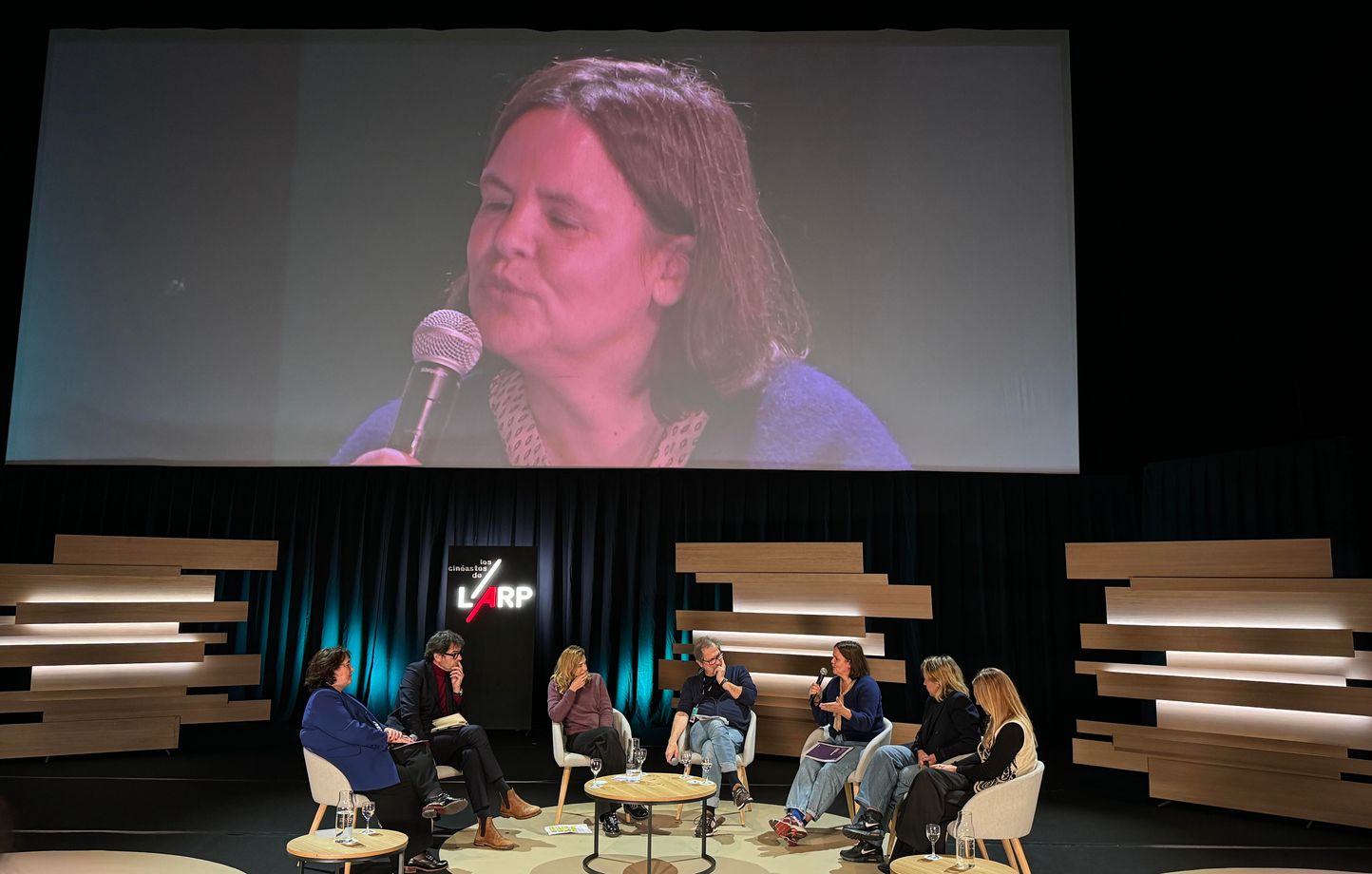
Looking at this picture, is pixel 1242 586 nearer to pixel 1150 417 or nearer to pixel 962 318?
pixel 1150 417

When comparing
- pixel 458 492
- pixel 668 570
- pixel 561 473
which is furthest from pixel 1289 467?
pixel 458 492

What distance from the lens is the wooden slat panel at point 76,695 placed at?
6648 millimetres

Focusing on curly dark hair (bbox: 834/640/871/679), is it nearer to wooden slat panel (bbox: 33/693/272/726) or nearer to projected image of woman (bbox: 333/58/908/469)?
projected image of woman (bbox: 333/58/908/469)

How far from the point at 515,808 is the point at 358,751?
4.32 ft

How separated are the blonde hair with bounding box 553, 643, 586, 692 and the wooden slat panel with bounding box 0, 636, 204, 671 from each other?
325 centimetres

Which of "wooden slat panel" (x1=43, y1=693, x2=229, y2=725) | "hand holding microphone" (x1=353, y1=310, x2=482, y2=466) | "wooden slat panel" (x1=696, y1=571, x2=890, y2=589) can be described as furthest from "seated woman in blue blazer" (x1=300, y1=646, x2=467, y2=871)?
"wooden slat panel" (x1=43, y1=693, x2=229, y2=725)

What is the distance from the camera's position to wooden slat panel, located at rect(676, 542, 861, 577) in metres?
7.00

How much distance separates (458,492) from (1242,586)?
5.68m

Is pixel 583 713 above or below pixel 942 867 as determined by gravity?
above

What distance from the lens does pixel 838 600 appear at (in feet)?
22.7

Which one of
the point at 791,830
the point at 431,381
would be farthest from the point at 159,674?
the point at 791,830

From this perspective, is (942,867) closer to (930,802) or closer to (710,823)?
(930,802)

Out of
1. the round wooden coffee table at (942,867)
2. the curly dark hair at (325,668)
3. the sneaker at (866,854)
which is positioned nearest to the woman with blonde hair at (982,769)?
the sneaker at (866,854)

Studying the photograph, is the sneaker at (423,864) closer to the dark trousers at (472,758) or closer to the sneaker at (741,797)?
the dark trousers at (472,758)
